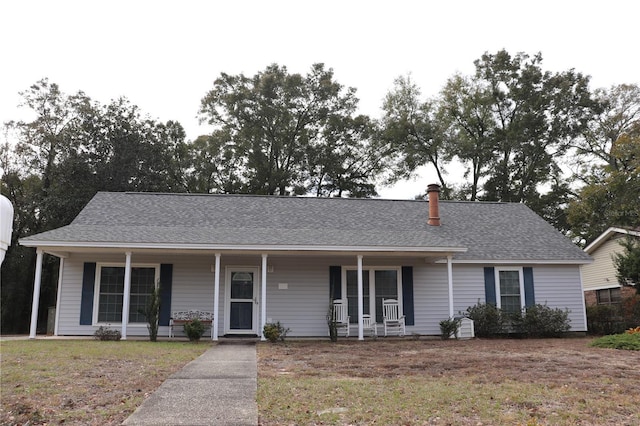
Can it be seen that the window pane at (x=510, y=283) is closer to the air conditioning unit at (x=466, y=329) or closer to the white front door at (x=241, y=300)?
the air conditioning unit at (x=466, y=329)

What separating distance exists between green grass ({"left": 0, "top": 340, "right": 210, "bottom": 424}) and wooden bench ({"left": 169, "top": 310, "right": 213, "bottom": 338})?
10.4 ft

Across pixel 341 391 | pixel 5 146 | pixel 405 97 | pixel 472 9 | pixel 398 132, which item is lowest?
pixel 341 391

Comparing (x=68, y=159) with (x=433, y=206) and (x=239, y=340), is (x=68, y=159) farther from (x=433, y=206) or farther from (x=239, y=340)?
(x=433, y=206)

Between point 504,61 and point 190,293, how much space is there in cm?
2594

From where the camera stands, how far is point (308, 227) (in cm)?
1673

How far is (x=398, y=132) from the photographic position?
32.8 meters

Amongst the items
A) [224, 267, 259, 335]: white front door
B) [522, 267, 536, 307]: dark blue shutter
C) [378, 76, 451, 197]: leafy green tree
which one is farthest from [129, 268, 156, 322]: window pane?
[378, 76, 451, 197]: leafy green tree

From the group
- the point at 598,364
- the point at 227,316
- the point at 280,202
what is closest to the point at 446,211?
the point at 280,202

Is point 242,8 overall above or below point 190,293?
above

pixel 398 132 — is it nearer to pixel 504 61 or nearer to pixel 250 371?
pixel 504 61

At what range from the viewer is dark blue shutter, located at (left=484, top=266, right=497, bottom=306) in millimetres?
16000

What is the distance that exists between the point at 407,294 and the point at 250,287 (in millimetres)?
4667

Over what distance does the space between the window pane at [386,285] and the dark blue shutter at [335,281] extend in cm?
115

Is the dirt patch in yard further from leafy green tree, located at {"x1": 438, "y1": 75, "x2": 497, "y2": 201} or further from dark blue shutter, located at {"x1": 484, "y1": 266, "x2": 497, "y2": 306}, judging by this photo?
leafy green tree, located at {"x1": 438, "y1": 75, "x2": 497, "y2": 201}
